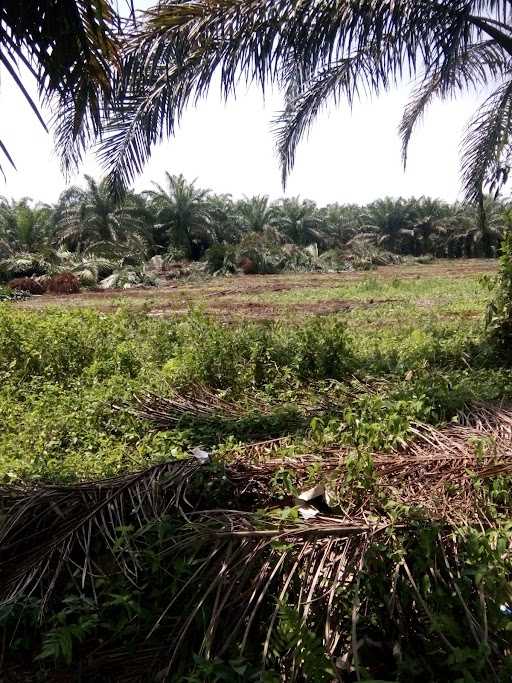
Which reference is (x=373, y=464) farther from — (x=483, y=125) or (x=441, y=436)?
(x=483, y=125)

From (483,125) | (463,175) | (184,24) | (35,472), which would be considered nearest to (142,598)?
(35,472)

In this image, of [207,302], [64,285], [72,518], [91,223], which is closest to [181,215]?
[91,223]

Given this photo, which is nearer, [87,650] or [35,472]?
[87,650]

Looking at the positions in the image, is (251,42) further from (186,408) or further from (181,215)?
(181,215)

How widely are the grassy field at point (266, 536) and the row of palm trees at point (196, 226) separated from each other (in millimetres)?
15500

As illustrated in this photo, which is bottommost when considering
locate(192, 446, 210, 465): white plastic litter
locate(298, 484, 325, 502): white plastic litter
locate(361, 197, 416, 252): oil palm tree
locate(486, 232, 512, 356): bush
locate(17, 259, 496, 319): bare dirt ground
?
locate(17, 259, 496, 319): bare dirt ground

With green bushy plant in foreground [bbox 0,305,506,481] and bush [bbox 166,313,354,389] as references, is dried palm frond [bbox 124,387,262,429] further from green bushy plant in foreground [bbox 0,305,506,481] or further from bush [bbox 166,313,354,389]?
bush [bbox 166,313,354,389]

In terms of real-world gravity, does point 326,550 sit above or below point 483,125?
below

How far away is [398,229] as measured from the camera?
115ft

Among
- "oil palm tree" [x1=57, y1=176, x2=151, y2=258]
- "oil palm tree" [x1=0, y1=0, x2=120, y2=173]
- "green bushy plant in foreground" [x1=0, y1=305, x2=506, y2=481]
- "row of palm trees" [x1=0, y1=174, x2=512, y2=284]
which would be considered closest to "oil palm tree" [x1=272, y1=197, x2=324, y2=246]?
"row of palm trees" [x1=0, y1=174, x2=512, y2=284]

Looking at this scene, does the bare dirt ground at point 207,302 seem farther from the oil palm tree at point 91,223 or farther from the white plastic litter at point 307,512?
the oil palm tree at point 91,223

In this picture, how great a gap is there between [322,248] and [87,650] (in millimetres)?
31337

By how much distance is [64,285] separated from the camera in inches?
670

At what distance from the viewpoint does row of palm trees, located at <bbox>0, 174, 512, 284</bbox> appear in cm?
2338
